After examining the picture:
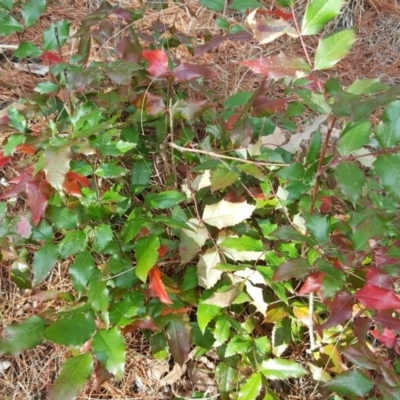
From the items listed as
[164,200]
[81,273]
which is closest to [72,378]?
[81,273]

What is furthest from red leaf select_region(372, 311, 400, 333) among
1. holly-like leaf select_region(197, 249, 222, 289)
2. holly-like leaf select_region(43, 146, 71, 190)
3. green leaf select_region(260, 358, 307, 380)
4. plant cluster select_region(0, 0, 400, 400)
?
holly-like leaf select_region(43, 146, 71, 190)

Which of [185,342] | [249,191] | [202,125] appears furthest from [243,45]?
[185,342]

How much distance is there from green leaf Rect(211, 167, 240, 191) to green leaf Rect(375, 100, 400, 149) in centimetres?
37

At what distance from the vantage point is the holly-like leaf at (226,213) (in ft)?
4.01

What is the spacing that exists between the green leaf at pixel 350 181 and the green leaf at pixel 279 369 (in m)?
0.54

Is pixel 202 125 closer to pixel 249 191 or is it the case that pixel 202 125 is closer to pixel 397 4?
pixel 249 191

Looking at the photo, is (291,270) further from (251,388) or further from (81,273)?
(81,273)

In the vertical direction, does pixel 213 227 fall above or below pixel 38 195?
below

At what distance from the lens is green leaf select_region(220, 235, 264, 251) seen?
1.25m

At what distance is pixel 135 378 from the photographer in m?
1.52

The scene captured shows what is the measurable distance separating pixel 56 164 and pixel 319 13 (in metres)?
0.63

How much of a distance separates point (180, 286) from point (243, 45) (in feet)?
4.71

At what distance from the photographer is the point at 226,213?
1.24 metres

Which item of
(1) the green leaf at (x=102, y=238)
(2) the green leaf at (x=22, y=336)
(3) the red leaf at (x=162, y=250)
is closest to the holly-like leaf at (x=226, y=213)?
(3) the red leaf at (x=162, y=250)
